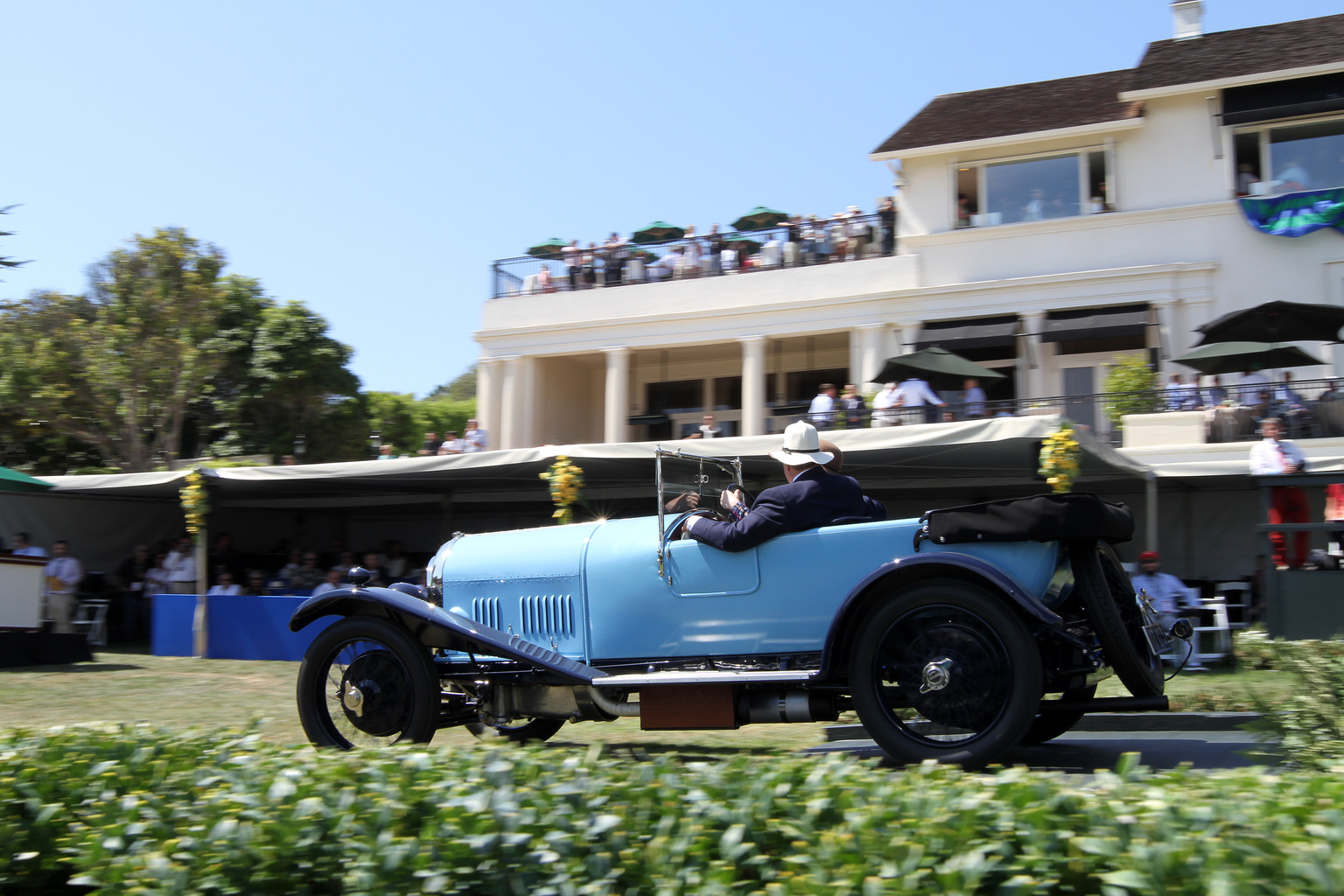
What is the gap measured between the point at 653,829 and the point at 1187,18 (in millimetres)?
24832

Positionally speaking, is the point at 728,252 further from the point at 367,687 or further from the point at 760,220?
the point at 367,687

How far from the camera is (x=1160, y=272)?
19.3m

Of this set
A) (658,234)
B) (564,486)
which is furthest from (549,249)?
(564,486)

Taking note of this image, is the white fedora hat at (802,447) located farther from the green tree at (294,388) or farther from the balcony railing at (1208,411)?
the green tree at (294,388)

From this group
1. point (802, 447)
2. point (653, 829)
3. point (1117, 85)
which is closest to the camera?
point (653, 829)

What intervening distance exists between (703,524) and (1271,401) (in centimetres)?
1357

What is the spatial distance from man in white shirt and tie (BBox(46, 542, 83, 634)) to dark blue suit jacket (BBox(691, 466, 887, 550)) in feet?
41.9

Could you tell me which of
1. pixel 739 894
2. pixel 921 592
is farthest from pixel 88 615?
pixel 739 894

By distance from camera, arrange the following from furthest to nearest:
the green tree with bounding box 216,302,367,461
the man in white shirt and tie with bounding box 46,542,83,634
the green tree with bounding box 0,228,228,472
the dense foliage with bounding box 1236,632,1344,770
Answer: the green tree with bounding box 216,302,367,461, the green tree with bounding box 0,228,228,472, the man in white shirt and tie with bounding box 46,542,83,634, the dense foliage with bounding box 1236,632,1344,770

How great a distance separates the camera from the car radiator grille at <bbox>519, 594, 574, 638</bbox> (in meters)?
5.92

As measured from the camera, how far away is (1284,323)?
16031mm

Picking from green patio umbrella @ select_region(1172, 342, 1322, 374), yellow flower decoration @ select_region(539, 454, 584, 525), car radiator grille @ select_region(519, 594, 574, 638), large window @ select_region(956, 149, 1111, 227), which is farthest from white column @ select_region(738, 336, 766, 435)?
car radiator grille @ select_region(519, 594, 574, 638)

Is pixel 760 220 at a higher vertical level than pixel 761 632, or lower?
higher

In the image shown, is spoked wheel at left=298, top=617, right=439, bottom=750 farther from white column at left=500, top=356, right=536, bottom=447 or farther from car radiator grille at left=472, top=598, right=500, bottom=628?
white column at left=500, top=356, right=536, bottom=447
